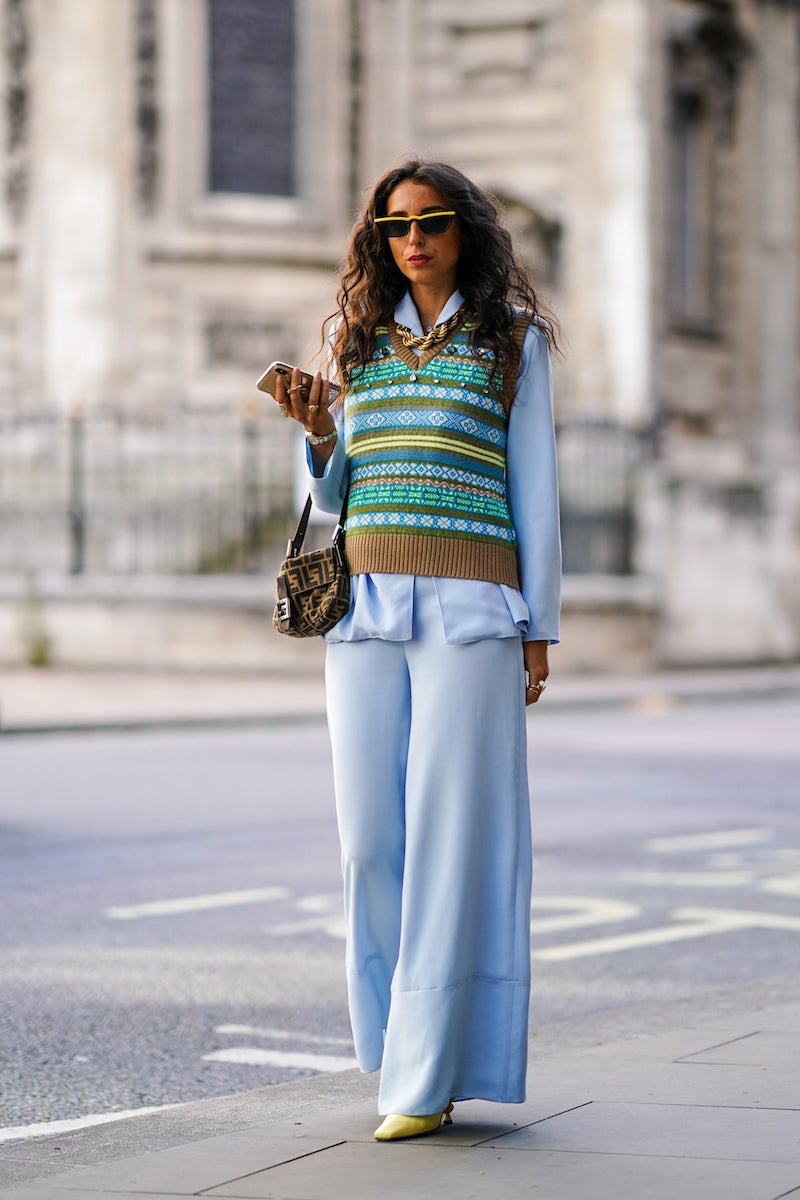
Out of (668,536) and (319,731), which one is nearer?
(319,731)

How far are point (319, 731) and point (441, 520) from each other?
45.1 ft

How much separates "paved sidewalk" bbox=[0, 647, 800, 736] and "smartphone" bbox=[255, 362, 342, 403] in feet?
42.2

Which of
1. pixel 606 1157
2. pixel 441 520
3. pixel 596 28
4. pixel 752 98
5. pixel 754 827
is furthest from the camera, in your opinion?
pixel 752 98

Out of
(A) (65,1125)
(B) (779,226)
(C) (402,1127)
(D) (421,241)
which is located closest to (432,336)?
(D) (421,241)

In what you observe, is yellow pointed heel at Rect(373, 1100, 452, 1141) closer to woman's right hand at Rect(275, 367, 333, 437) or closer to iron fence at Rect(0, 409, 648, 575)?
woman's right hand at Rect(275, 367, 333, 437)

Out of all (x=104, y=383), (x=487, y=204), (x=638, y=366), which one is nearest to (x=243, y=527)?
(x=104, y=383)

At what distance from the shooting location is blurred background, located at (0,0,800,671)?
917 inches

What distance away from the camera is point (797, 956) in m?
7.72

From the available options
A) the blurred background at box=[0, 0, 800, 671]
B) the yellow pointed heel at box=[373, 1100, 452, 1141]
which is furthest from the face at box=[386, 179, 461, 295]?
the blurred background at box=[0, 0, 800, 671]

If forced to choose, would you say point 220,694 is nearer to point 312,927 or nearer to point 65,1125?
point 312,927

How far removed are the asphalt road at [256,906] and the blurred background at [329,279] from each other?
7867 mm

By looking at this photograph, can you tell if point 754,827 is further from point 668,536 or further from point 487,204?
point 668,536

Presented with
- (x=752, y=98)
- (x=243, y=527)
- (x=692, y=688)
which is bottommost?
(x=692, y=688)

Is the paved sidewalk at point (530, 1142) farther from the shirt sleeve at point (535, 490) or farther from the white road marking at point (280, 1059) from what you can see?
the shirt sleeve at point (535, 490)
